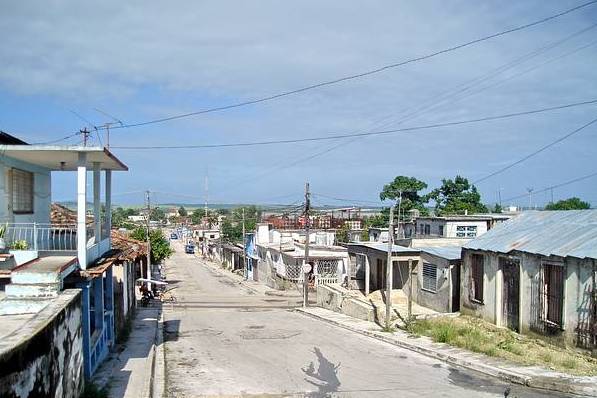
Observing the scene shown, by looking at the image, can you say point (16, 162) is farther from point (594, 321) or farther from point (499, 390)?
point (594, 321)

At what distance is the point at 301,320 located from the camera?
85.7 feet

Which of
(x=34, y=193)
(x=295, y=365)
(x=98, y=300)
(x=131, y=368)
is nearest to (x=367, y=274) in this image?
(x=295, y=365)

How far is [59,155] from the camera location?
14.2 metres

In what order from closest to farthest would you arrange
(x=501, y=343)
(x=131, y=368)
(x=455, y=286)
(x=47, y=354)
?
(x=47, y=354)
(x=131, y=368)
(x=501, y=343)
(x=455, y=286)

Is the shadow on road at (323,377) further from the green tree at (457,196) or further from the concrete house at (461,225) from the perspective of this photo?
the green tree at (457,196)

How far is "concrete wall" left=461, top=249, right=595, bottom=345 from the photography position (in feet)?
50.0

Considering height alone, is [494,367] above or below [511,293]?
below

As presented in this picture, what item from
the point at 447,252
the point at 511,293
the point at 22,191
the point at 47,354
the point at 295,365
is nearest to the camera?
the point at 47,354

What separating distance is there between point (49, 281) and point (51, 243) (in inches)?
230

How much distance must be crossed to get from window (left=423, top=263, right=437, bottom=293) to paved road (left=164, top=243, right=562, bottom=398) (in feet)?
14.6

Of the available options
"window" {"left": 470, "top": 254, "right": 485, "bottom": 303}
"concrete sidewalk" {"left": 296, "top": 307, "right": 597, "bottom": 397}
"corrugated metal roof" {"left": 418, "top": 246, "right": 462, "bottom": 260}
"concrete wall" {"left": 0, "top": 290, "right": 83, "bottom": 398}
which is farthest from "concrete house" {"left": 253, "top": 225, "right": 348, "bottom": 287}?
"concrete wall" {"left": 0, "top": 290, "right": 83, "bottom": 398}

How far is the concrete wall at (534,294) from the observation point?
15234 millimetres

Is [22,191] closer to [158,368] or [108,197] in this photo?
[108,197]

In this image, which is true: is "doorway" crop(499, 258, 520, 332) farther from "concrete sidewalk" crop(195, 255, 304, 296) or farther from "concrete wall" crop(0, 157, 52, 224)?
"concrete sidewalk" crop(195, 255, 304, 296)
